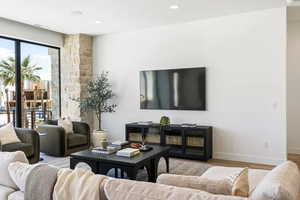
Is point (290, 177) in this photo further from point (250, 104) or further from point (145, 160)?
point (250, 104)

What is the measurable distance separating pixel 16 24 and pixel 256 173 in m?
5.17

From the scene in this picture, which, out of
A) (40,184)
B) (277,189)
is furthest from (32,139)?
(277,189)

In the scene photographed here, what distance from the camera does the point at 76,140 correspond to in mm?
5215

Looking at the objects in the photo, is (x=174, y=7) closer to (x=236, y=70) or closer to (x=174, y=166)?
(x=236, y=70)

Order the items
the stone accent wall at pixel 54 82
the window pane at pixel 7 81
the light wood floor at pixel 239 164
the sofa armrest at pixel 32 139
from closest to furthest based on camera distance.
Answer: the sofa armrest at pixel 32 139
the light wood floor at pixel 239 164
the window pane at pixel 7 81
the stone accent wall at pixel 54 82

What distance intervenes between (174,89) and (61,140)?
8.14 feet

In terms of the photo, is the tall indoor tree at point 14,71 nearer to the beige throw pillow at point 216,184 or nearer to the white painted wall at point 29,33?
the white painted wall at point 29,33

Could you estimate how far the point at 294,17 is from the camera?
16.4 feet

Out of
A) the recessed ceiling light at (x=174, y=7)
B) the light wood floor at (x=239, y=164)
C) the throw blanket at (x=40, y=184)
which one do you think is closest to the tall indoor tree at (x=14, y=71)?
the recessed ceiling light at (x=174, y=7)

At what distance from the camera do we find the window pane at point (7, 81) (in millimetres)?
5184

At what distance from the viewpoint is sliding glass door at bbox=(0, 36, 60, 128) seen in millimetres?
5348

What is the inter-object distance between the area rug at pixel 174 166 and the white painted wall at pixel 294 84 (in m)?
2.26

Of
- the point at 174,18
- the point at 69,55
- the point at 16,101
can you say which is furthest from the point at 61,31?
the point at 174,18

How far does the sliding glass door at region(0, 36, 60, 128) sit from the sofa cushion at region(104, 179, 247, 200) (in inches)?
188
